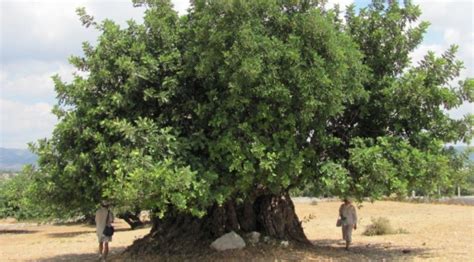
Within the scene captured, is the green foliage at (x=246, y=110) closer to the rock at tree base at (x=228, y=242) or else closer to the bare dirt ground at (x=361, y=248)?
the rock at tree base at (x=228, y=242)

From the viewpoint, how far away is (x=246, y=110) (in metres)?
11.4

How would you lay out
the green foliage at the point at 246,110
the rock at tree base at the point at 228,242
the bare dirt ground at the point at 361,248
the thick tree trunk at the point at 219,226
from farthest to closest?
the thick tree trunk at the point at 219,226, the bare dirt ground at the point at 361,248, the rock at tree base at the point at 228,242, the green foliage at the point at 246,110

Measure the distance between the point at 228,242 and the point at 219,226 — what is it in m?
0.83

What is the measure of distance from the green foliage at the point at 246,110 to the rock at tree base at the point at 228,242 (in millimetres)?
1172

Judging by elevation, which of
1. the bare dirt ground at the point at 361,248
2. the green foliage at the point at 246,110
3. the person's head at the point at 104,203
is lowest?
the bare dirt ground at the point at 361,248

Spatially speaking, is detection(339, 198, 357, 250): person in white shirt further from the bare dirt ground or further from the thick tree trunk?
the thick tree trunk

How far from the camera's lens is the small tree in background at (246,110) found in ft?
35.0

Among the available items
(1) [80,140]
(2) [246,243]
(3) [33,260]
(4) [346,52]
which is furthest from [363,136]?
(3) [33,260]

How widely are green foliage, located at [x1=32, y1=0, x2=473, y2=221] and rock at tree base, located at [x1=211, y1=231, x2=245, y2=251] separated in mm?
1172

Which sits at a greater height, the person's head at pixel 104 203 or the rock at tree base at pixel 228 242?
the person's head at pixel 104 203

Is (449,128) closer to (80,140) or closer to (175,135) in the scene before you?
(175,135)

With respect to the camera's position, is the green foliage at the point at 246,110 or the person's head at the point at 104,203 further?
the person's head at the point at 104,203

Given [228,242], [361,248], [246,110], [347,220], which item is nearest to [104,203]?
[228,242]

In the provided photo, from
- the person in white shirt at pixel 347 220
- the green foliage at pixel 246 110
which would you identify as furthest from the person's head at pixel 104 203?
the person in white shirt at pixel 347 220
